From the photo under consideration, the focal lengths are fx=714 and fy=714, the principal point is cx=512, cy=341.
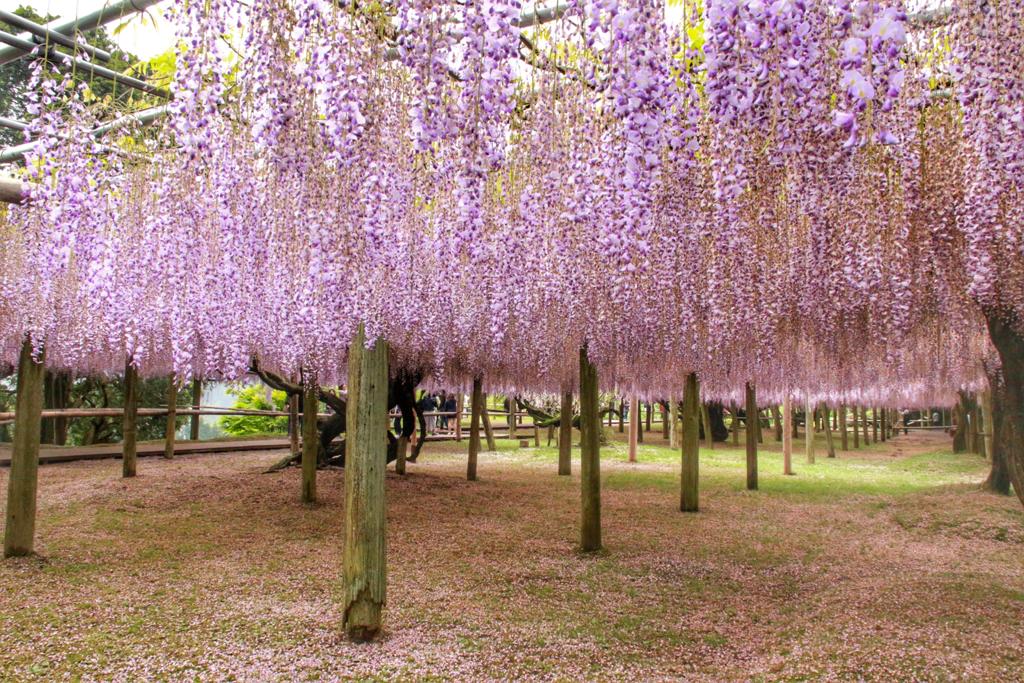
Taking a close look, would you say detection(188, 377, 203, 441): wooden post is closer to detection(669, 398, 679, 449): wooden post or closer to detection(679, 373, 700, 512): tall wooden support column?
detection(679, 373, 700, 512): tall wooden support column

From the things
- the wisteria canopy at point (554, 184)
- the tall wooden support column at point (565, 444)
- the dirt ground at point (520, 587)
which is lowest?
the dirt ground at point (520, 587)

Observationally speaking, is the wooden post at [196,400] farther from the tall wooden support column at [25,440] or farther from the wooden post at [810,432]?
the wooden post at [810,432]

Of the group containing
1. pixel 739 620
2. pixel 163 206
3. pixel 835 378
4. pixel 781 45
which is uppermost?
pixel 163 206

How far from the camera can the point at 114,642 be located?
11.7 ft

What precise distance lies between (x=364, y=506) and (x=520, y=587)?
1.51 metres

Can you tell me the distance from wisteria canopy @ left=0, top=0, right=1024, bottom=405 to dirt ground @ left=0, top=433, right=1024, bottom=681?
156 cm

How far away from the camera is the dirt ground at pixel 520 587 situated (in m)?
3.35

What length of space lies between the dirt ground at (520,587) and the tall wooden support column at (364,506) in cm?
17

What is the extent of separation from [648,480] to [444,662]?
698 centimetres

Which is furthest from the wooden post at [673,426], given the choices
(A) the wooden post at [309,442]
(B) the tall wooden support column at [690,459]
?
(A) the wooden post at [309,442]

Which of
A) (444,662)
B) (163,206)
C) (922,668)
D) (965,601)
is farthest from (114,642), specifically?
(965,601)

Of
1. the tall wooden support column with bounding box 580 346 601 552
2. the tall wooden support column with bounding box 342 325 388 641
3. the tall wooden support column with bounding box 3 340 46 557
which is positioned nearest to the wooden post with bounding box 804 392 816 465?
the tall wooden support column with bounding box 580 346 601 552

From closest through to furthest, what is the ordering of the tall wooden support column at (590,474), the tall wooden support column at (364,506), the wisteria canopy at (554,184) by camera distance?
the wisteria canopy at (554,184), the tall wooden support column at (364,506), the tall wooden support column at (590,474)

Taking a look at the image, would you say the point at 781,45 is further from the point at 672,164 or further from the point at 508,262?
the point at 508,262
